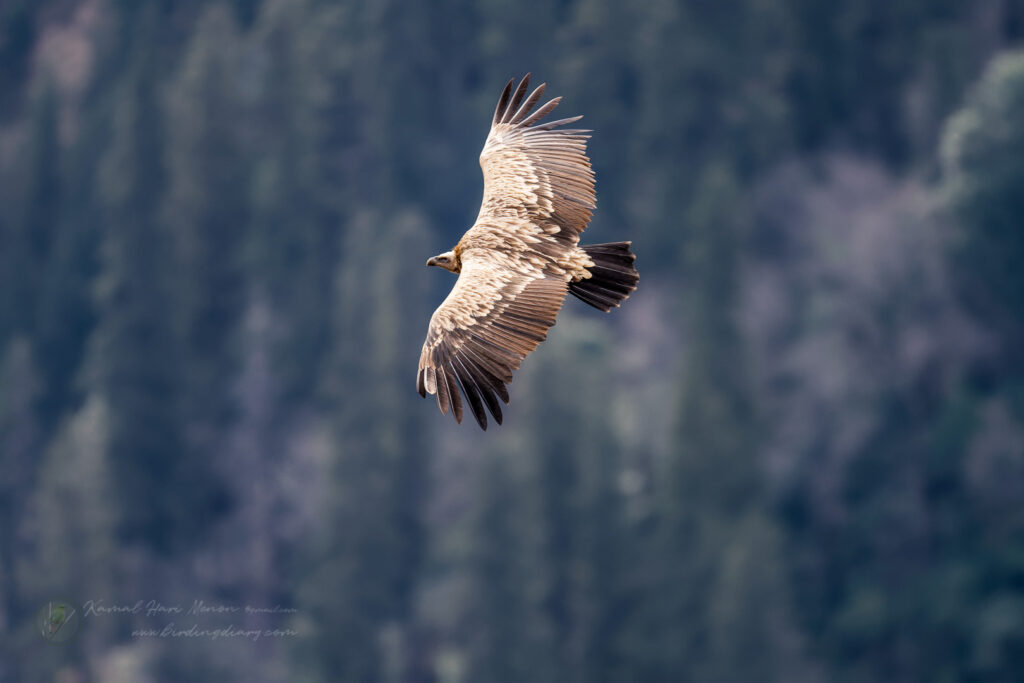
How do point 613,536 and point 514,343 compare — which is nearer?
point 514,343

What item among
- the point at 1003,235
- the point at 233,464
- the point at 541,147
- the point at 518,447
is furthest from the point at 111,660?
the point at 541,147

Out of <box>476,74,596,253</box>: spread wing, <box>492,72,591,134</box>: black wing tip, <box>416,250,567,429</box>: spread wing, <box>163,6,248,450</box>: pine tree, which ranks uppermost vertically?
<box>163,6,248,450</box>: pine tree

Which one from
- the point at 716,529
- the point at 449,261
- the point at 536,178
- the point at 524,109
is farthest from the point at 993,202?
the point at 449,261

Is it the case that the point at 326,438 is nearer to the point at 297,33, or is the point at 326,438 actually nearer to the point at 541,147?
the point at 297,33

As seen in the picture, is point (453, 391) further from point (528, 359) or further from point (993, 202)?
point (993, 202)

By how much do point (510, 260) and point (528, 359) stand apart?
138ft

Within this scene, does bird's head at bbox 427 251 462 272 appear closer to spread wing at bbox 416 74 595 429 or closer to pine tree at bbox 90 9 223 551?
spread wing at bbox 416 74 595 429

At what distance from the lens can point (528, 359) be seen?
58781mm

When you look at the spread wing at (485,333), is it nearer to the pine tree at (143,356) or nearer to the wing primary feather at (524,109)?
the wing primary feather at (524,109)

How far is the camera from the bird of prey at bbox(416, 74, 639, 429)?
15367mm

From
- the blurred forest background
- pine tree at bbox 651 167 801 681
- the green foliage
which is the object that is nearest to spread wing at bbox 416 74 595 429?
pine tree at bbox 651 167 801 681

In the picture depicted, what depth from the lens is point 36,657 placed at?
201 feet

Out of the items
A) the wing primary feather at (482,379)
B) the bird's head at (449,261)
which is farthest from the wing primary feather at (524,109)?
the wing primary feather at (482,379)

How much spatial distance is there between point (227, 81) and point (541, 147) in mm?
60984
